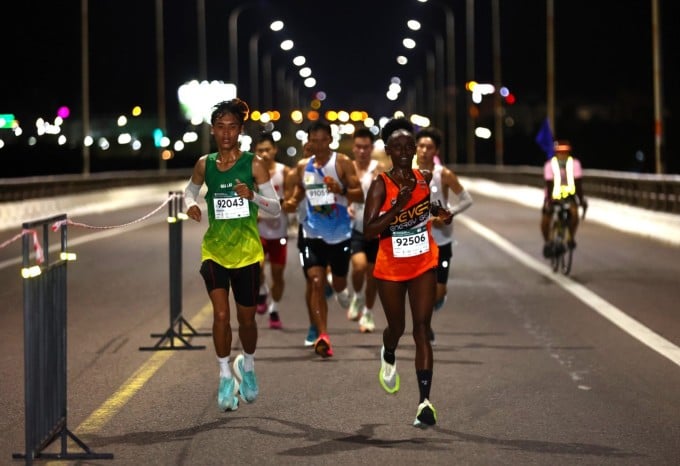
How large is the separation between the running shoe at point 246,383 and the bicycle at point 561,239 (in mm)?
10169

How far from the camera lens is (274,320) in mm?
13766

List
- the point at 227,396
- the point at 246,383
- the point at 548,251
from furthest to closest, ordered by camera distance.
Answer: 1. the point at 548,251
2. the point at 246,383
3. the point at 227,396

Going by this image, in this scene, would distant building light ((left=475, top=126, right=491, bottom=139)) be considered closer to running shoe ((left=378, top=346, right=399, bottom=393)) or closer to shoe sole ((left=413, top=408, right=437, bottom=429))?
running shoe ((left=378, top=346, right=399, bottom=393))

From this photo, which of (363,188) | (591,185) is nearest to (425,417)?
(363,188)

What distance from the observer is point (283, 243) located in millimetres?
13766

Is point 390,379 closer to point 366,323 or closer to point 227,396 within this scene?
point 227,396

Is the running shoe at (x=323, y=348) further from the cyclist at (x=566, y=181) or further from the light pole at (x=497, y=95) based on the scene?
the light pole at (x=497, y=95)

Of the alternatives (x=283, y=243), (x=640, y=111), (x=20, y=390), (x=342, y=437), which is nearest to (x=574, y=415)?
(x=342, y=437)

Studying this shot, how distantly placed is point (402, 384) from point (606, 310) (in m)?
5.21

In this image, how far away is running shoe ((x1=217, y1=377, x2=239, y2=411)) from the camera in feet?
29.2

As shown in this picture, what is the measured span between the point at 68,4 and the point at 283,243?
3774 inches

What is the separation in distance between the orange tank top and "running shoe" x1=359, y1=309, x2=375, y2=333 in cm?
453

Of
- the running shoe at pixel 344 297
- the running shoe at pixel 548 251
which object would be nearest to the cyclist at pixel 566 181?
the running shoe at pixel 548 251

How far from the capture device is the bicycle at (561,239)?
19094 mm
